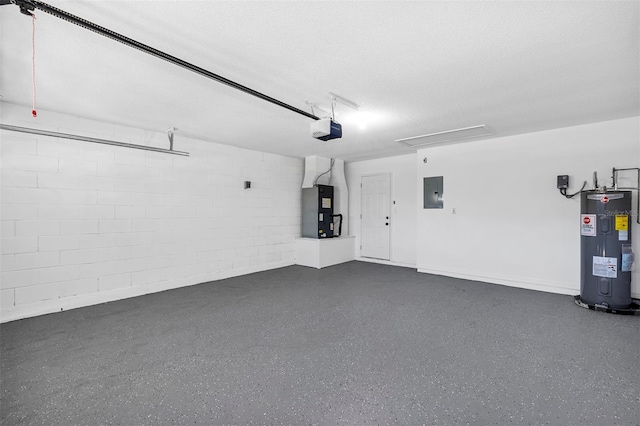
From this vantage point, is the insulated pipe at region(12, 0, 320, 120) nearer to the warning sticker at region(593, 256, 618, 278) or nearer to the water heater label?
the water heater label

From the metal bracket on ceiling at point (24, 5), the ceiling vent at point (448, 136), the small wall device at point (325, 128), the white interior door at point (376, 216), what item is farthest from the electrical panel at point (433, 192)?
the metal bracket on ceiling at point (24, 5)

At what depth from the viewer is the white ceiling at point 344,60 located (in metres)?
1.90

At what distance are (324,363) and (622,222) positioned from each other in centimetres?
412

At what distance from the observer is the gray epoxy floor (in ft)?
6.20

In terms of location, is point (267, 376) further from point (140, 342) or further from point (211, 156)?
point (211, 156)

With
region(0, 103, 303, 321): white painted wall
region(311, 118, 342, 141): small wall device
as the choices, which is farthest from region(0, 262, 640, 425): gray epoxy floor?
region(311, 118, 342, 141): small wall device

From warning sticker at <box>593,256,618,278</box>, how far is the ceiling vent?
2.29 meters

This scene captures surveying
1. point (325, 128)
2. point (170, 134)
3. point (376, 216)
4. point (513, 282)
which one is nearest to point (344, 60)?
point (325, 128)

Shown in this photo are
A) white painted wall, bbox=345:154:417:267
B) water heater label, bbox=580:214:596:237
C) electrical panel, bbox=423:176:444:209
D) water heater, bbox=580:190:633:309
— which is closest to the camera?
water heater, bbox=580:190:633:309

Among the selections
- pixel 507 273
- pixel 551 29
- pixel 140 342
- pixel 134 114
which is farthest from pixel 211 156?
pixel 507 273

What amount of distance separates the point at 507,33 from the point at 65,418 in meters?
3.88

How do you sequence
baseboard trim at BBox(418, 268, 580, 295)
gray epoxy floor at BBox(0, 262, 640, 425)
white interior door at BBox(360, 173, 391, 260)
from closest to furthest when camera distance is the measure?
gray epoxy floor at BBox(0, 262, 640, 425), baseboard trim at BBox(418, 268, 580, 295), white interior door at BBox(360, 173, 391, 260)

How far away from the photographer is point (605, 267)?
375 cm

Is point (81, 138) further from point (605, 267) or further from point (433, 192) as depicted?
point (605, 267)
